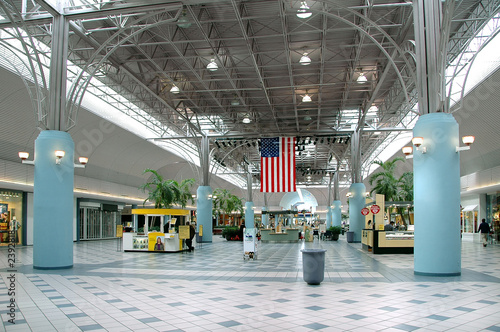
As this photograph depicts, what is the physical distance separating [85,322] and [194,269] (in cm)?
833

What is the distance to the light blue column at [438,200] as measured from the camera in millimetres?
12883

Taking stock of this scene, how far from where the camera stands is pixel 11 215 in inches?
1110

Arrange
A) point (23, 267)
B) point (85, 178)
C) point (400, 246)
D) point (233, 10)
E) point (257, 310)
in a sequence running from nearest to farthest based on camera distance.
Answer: point (257, 310) → point (23, 267) → point (233, 10) → point (400, 246) → point (85, 178)

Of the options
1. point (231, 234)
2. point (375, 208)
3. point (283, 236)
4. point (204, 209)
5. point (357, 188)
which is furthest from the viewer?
point (231, 234)

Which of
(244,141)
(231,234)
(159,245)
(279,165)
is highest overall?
(244,141)

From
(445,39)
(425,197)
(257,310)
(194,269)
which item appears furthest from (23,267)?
(445,39)

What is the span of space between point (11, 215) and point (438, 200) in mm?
25787

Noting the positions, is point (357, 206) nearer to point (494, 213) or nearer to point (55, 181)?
point (494, 213)

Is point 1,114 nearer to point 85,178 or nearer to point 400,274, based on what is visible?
point 85,178

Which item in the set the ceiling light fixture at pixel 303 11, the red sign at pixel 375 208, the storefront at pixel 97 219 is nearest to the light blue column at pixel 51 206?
the ceiling light fixture at pixel 303 11

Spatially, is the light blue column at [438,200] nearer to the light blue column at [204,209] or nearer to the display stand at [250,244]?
the display stand at [250,244]

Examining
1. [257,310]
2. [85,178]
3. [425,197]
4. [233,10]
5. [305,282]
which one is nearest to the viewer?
[257,310]

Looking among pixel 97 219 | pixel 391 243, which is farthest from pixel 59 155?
pixel 97 219

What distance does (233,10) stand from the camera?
1748 centimetres
